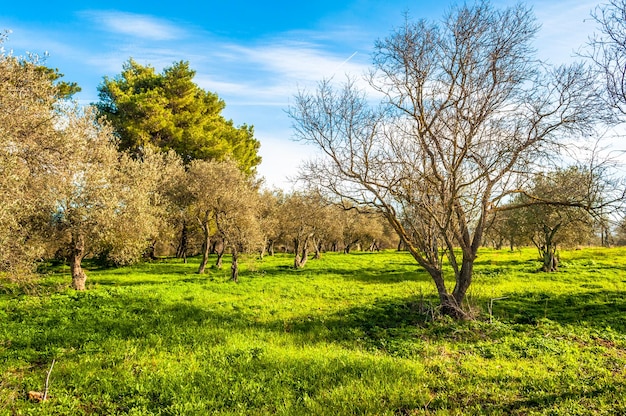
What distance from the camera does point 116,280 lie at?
1008 inches

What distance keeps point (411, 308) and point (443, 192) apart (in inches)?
233

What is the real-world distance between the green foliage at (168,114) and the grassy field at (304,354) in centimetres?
2824

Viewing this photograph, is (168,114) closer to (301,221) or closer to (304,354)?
(301,221)

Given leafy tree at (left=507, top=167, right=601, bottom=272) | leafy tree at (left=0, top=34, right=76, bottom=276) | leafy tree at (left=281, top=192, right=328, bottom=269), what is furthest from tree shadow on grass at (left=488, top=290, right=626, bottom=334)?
leafy tree at (left=281, top=192, right=328, bottom=269)

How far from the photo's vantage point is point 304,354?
10867 millimetres

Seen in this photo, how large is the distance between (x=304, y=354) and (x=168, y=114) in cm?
4293

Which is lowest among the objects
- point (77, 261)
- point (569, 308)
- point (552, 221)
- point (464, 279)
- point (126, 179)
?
point (569, 308)

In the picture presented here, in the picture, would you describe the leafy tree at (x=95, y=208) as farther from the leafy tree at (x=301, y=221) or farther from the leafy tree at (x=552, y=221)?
the leafy tree at (x=552, y=221)

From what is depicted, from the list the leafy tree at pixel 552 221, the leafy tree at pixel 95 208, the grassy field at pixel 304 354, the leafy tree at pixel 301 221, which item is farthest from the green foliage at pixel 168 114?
the leafy tree at pixel 552 221

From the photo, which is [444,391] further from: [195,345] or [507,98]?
[507,98]

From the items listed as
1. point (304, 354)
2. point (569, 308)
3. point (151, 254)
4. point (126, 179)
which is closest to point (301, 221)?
point (126, 179)

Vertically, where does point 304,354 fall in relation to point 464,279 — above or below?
below

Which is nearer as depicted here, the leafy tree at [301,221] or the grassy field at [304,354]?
the grassy field at [304,354]

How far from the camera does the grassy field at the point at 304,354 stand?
307 inches
